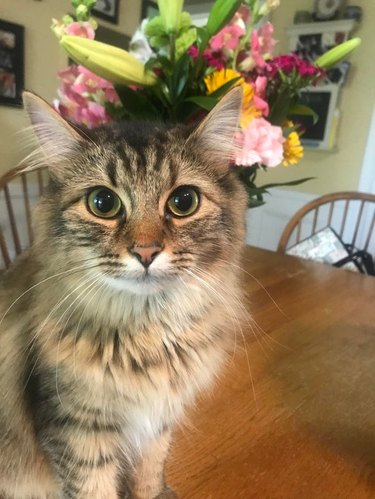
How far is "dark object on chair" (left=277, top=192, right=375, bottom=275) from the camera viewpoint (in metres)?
1.91

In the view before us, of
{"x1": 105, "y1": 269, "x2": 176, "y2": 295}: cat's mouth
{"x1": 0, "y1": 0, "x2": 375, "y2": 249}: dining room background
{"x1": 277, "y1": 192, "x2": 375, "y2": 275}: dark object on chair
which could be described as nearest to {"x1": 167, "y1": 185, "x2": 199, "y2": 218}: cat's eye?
{"x1": 105, "y1": 269, "x2": 176, "y2": 295}: cat's mouth

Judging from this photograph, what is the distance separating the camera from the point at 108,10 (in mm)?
2275

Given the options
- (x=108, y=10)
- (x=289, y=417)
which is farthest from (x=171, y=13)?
(x=108, y=10)

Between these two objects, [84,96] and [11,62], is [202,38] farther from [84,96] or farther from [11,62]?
[11,62]

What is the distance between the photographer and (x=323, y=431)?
782 millimetres

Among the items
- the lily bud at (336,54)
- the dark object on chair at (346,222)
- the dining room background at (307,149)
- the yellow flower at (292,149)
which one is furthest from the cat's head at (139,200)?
the dining room background at (307,149)

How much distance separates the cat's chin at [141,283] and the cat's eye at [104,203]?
0.34 feet

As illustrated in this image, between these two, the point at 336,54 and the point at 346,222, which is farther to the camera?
the point at 346,222

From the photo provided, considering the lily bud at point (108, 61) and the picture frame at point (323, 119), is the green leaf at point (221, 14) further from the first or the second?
the picture frame at point (323, 119)

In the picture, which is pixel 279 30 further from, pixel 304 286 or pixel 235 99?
pixel 235 99

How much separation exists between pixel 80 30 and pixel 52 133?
0.76 ft

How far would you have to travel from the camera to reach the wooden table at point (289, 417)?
0.67 meters

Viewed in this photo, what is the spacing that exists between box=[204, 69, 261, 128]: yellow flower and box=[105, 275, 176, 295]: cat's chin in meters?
0.32

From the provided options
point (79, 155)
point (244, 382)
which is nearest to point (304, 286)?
point (244, 382)
